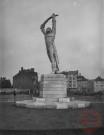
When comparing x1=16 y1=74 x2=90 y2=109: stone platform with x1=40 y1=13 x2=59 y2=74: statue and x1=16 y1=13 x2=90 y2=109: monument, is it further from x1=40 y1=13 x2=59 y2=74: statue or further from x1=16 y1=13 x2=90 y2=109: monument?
x1=40 y1=13 x2=59 y2=74: statue

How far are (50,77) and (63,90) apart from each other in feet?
4.78

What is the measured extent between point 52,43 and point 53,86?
365cm

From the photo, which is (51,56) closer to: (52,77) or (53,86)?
(52,77)

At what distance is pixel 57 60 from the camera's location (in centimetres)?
1623

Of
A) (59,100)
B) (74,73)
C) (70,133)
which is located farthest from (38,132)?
(74,73)

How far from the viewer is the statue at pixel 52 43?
15.9 m

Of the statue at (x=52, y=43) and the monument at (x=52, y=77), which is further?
the statue at (x=52, y=43)

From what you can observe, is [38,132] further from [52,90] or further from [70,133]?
[52,90]

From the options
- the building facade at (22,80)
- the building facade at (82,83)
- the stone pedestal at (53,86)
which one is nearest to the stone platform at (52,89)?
the stone pedestal at (53,86)

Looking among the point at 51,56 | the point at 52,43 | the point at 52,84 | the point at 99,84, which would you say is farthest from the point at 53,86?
the point at 99,84

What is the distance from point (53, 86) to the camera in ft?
49.4

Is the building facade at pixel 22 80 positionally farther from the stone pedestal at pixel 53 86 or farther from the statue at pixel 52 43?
the stone pedestal at pixel 53 86

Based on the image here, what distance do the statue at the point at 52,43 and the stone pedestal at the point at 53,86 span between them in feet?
2.75

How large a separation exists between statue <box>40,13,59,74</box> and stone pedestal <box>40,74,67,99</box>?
0.84 metres
